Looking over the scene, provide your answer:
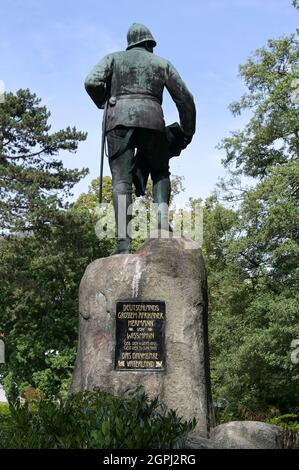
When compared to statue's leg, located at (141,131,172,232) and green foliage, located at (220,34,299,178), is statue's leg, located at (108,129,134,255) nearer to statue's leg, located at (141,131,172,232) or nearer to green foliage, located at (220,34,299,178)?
statue's leg, located at (141,131,172,232)

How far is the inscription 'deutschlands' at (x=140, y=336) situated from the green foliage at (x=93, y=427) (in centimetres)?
243

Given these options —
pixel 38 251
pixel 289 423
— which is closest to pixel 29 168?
pixel 38 251

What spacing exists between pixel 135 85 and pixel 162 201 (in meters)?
1.37

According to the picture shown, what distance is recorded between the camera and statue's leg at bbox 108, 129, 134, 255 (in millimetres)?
7516

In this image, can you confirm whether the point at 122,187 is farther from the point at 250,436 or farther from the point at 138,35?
the point at 250,436

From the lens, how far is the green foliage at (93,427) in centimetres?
359

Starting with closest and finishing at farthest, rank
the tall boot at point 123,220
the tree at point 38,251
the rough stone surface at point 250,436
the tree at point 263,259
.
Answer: the rough stone surface at point 250,436 < the tall boot at point 123,220 < the tree at point 263,259 < the tree at point 38,251

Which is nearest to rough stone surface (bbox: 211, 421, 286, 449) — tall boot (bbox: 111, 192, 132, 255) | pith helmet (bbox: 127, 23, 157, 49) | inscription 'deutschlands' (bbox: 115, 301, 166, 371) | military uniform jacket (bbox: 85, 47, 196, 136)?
inscription 'deutschlands' (bbox: 115, 301, 166, 371)

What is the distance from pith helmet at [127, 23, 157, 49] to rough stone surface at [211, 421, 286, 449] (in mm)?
4505

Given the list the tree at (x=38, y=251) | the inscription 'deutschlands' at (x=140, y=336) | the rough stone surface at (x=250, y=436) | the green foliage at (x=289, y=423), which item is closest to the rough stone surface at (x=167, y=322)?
the inscription 'deutschlands' at (x=140, y=336)

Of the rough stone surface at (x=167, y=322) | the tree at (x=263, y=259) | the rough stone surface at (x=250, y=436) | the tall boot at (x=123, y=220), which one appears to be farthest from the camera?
the tree at (x=263, y=259)

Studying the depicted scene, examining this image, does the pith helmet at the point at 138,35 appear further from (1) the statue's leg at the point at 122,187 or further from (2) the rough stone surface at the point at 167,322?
(2) the rough stone surface at the point at 167,322

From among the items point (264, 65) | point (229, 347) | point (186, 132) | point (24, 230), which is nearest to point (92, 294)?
point (186, 132)

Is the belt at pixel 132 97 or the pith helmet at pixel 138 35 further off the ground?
the pith helmet at pixel 138 35
